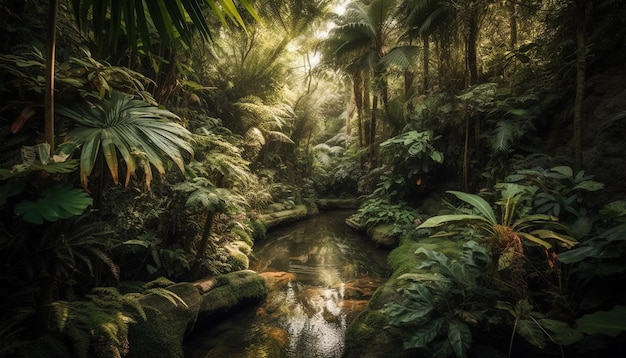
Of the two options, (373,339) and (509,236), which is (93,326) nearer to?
(373,339)

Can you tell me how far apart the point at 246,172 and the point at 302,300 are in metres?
2.04

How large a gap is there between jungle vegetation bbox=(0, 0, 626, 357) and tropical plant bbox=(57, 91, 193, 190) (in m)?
0.02

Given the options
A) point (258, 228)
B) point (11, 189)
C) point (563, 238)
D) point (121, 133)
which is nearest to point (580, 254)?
Result: point (563, 238)

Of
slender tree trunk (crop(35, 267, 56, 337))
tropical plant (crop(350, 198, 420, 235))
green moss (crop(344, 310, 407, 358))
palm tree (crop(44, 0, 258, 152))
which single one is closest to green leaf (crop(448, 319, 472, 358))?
green moss (crop(344, 310, 407, 358))

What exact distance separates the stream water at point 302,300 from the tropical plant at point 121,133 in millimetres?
2025

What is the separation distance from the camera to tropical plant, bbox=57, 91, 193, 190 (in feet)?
6.22

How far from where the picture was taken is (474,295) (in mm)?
2488

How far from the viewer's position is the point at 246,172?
4.53 meters

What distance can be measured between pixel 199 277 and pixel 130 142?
2371mm

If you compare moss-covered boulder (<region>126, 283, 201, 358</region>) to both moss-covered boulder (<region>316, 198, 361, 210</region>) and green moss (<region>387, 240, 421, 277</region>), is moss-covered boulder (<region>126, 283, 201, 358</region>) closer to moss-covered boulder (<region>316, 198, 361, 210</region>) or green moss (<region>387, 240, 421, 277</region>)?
green moss (<region>387, 240, 421, 277</region>)

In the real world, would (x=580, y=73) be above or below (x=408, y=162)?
above

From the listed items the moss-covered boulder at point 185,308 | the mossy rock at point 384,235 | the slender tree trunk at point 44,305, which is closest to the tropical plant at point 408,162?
the mossy rock at point 384,235

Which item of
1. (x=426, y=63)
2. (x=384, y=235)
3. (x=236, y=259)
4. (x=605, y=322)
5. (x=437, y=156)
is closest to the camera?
(x=605, y=322)

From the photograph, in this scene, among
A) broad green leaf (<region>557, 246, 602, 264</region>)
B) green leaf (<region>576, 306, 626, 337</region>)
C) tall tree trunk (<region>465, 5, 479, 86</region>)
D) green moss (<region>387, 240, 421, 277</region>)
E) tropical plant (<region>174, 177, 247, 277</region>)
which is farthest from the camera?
tall tree trunk (<region>465, 5, 479, 86</region>)
